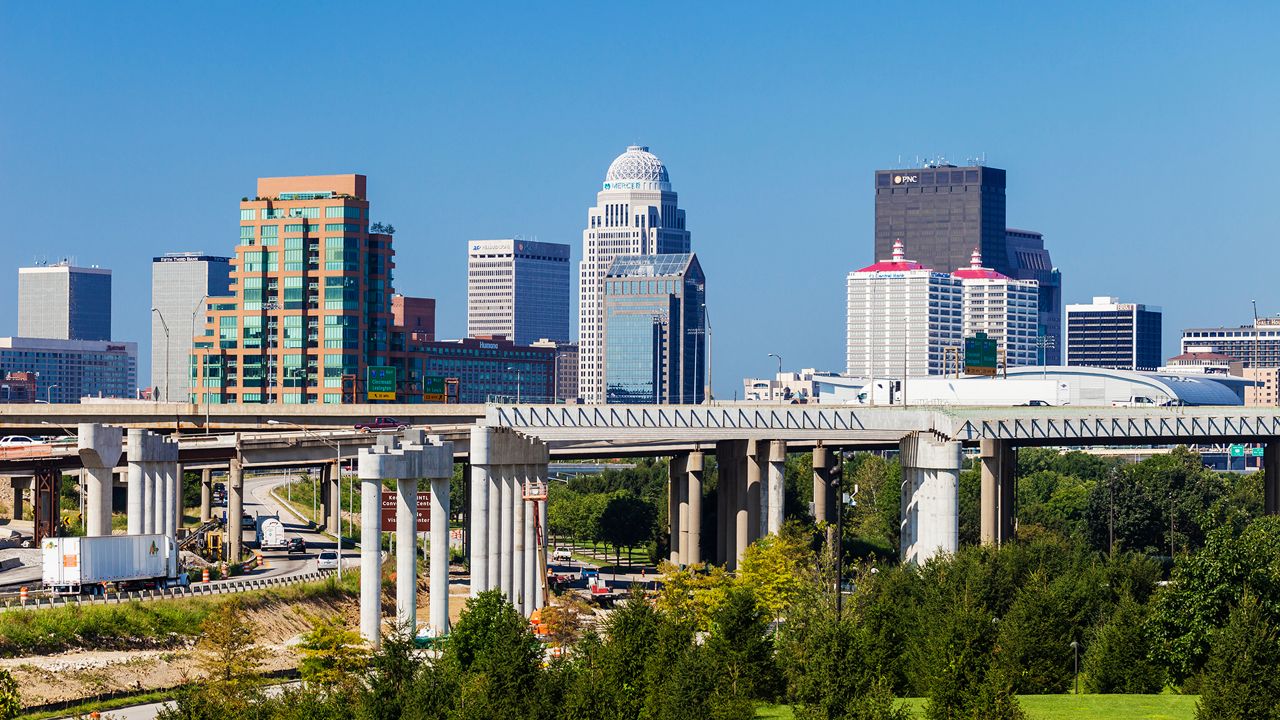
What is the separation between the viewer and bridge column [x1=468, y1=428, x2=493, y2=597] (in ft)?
367

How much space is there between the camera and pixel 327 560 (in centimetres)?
14338

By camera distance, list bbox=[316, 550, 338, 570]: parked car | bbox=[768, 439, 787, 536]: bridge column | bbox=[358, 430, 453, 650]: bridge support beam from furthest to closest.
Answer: bbox=[768, 439, 787, 536]: bridge column, bbox=[316, 550, 338, 570]: parked car, bbox=[358, 430, 453, 650]: bridge support beam

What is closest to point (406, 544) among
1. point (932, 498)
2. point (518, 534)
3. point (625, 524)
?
point (518, 534)

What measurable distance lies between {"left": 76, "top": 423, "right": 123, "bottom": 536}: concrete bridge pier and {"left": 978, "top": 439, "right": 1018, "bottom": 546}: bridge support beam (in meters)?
56.7

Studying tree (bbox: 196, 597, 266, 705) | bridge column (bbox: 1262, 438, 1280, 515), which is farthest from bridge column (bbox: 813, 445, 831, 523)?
tree (bbox: 196, 597, 266, 705)

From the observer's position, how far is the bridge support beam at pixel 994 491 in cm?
13079

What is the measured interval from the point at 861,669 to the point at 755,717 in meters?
4.23

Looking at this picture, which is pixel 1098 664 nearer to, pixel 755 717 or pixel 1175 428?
pixel 755 717

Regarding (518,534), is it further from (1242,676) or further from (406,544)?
(1242,676)

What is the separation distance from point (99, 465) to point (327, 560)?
21.8 m

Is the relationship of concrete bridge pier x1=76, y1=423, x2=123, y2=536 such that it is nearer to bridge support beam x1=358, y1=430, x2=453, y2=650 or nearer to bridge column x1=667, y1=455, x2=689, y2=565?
bridge support beam x1=358, y1=430, x2=453, y2=650

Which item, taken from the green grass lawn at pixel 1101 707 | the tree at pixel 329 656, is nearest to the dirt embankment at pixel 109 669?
the tree at pixel 329 656

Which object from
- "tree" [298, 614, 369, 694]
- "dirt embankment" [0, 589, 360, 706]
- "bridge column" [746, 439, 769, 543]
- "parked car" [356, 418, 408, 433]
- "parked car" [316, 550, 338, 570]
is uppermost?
"parked car" [356, 418, 408, 433]

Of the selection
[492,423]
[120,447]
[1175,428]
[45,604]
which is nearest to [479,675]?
[45,604]
